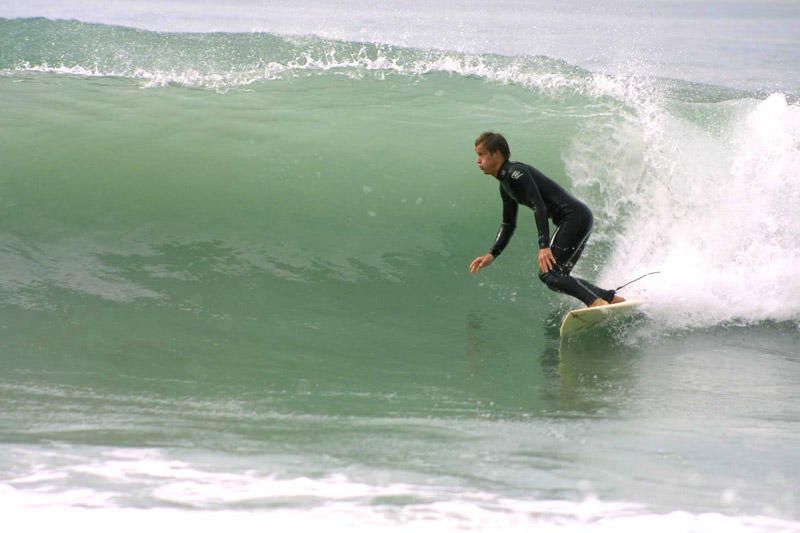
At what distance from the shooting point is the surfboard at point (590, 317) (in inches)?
232

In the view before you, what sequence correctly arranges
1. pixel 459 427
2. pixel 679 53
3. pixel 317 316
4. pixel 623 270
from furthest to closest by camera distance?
pixel 679 53 → pixel 623 270 → pixel 317 316 → pixel 459 427

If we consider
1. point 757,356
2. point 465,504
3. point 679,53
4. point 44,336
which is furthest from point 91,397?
point 679,53

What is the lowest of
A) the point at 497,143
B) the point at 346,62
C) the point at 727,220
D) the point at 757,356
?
the point at 757,356

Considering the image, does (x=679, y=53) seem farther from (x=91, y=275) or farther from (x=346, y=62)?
(x=91, y=275)


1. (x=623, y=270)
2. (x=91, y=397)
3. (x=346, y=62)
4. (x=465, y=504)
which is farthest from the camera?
(x=346, y=62)

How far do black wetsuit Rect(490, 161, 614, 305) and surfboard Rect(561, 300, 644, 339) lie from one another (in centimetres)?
10

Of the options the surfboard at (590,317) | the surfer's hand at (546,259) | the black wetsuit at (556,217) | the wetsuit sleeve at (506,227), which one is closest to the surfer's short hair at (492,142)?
the black wetsuit at (556,217)

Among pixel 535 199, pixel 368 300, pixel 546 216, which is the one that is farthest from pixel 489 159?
pixel 368 300

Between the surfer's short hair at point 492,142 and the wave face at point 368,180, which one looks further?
the wave face at point 368,180

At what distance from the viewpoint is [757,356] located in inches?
234

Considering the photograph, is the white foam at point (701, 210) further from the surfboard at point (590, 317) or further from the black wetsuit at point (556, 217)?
the black wetsuit at point (556, 217)

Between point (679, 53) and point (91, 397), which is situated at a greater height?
point (679, 53)

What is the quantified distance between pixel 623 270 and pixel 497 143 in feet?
6.81

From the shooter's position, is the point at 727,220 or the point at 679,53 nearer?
the point at 727,220
